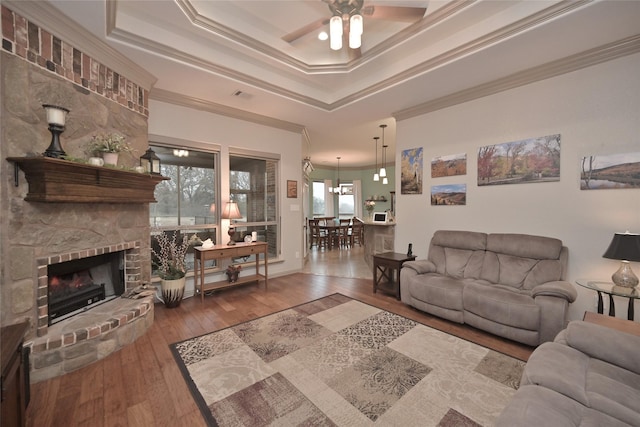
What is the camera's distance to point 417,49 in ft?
10.3

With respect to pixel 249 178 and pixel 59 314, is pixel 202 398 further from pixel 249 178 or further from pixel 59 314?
pixel 249 178

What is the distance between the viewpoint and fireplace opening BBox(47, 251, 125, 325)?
7.96ft

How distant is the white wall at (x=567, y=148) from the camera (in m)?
2.62

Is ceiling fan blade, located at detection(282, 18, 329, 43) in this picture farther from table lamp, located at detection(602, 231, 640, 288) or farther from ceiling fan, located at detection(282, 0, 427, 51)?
table lamp, located at detection(602, 231, 640, 288)

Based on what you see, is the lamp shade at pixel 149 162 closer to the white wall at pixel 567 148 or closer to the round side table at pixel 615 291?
the white wall at pixel 567 148

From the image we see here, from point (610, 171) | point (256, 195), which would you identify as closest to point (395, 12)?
point (610, 171)

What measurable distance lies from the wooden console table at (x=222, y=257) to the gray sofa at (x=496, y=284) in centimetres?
233

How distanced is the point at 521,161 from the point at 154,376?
444 centimetres

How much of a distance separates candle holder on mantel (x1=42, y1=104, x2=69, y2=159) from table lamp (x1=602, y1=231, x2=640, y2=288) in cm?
482

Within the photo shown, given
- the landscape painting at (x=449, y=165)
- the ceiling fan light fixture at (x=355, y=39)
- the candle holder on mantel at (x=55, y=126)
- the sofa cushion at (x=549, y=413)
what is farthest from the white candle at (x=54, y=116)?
the landscape painting at (x=449, y=165)

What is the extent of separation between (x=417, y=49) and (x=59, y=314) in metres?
4.66

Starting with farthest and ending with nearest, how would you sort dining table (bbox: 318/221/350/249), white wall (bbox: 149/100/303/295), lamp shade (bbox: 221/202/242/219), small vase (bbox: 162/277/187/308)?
1. dining table (bbox: 318/221/350/249)
2. lamp shade (bbox: 221/202/242/219)
3. white wall (bbox: 149/100/303/295)
4. small vase (bbox: 162/277/187/308)

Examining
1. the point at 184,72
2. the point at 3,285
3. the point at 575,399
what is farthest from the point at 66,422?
the point at 184,72

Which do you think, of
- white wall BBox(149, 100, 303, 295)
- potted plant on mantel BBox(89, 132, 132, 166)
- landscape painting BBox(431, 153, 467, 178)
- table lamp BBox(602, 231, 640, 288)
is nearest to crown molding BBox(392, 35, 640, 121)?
landscape painting BBox(431, 153, 467, 178)
